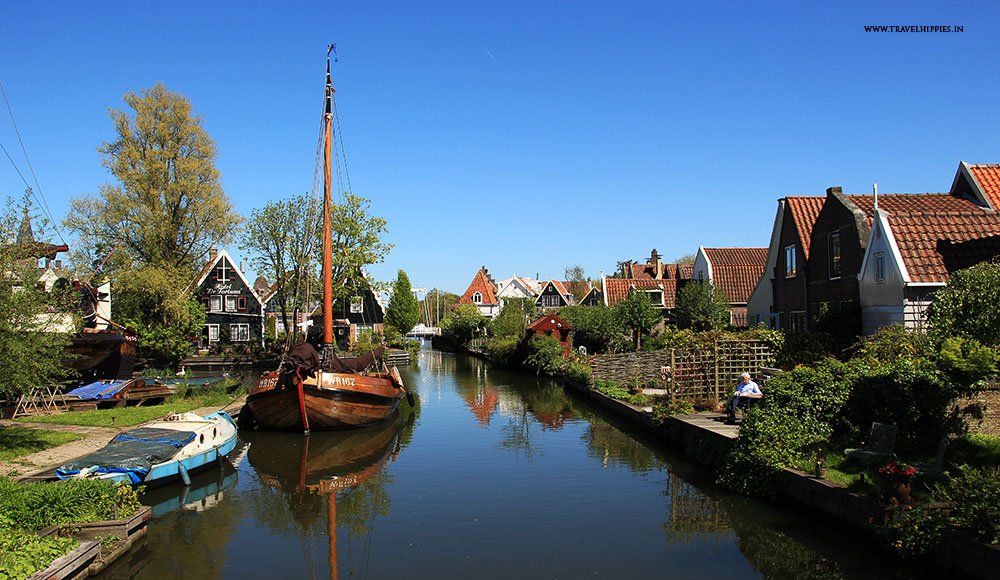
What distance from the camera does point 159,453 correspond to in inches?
596

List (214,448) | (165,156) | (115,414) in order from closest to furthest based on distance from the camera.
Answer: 1. (214,448)
2. (115,414)
3. (165,156)

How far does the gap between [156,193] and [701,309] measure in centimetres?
3184

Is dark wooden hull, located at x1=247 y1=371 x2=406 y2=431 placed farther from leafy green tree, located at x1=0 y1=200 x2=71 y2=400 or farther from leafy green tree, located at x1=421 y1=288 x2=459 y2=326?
leafy green tree, located at x1=421 y1=288 x2=459 y2=326

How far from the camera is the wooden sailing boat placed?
73.5 feet

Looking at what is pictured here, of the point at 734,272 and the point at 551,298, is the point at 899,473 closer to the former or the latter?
the point at 734,272

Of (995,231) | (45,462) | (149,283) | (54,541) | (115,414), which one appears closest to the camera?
(54,541)

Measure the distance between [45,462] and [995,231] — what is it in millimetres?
23929

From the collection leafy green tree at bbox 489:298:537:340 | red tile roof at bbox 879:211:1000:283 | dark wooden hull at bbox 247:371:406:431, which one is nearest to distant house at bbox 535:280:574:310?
leafy green tree at bbox 489:298:537:340

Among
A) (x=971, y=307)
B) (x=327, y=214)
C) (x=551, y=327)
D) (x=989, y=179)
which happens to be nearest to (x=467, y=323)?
(x=551, y=327)

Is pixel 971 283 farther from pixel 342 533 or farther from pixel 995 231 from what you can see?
pixel 342 533

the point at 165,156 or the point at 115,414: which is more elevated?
the point at 165,156

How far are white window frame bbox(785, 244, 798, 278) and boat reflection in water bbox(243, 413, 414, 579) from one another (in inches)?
627

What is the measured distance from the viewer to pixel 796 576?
34.7 feet

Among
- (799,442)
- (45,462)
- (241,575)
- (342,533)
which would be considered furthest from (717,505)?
(45,462)
